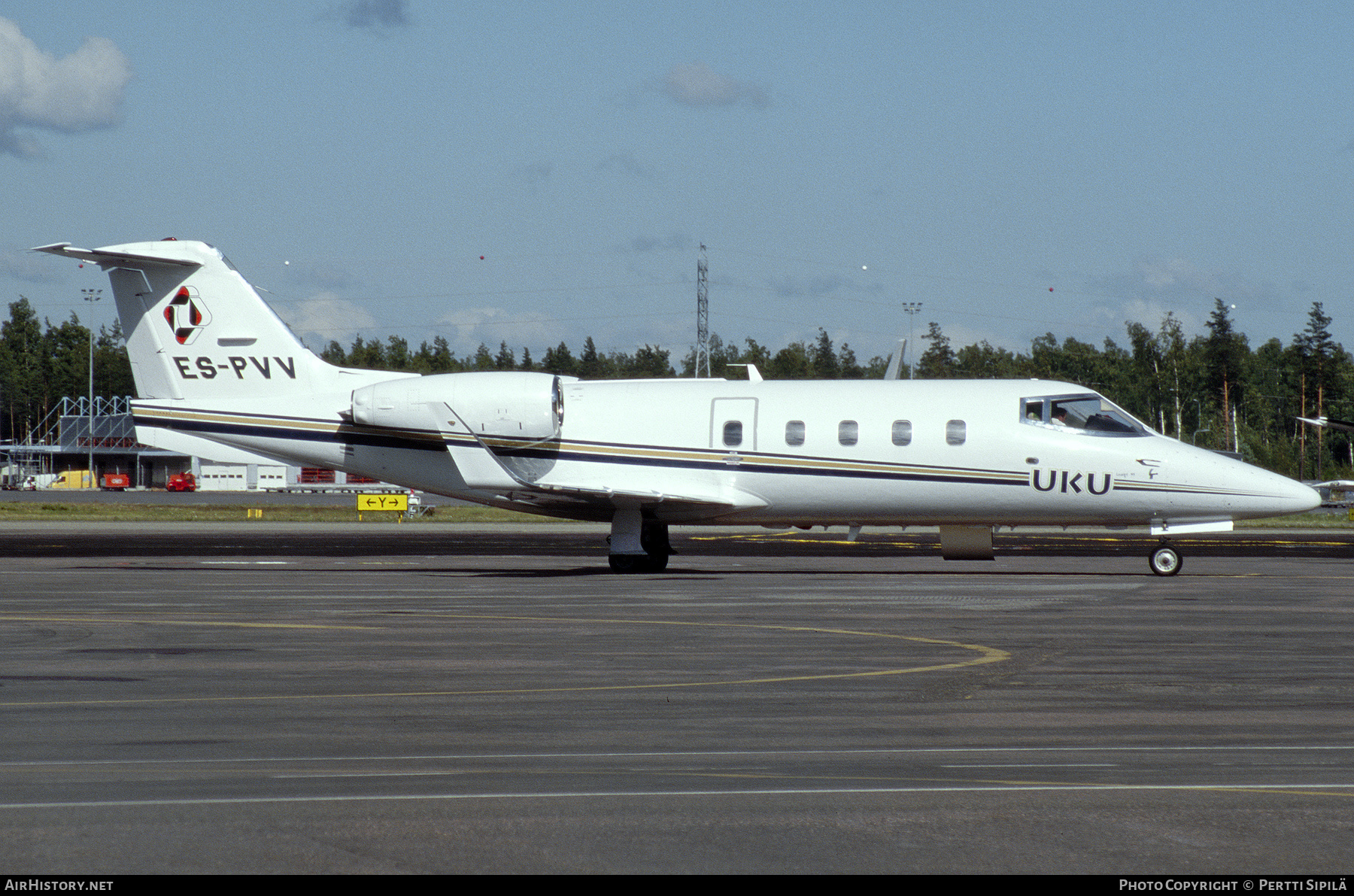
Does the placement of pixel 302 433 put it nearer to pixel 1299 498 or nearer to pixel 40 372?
pixel 1299 498

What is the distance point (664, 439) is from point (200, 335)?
9.19 metres

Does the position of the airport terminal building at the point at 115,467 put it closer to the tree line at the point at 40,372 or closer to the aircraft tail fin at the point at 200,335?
the tree line at the point at 40,372

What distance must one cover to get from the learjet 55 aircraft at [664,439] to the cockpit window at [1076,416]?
3 cm

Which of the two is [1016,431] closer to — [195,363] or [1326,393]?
[195,363]

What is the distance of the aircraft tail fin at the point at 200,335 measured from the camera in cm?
2612

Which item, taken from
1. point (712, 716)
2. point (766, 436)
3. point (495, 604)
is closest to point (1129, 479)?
point (766, 436)

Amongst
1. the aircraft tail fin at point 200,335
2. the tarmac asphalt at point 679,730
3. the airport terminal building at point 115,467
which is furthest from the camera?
the airport terminal building at point 115,467

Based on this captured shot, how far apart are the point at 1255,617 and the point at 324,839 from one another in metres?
13.7

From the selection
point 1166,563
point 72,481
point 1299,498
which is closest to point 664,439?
point 1166,563

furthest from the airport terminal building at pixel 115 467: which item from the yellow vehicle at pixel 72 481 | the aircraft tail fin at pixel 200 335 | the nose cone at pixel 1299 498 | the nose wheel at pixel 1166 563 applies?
the nose cone at pixel 1299 498

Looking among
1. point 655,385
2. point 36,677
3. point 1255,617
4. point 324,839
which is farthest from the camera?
point 655,385

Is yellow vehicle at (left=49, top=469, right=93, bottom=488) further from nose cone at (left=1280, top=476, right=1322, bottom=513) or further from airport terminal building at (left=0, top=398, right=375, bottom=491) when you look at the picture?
nose cone at (left=1280, top=476, right=1322, bottom=513)

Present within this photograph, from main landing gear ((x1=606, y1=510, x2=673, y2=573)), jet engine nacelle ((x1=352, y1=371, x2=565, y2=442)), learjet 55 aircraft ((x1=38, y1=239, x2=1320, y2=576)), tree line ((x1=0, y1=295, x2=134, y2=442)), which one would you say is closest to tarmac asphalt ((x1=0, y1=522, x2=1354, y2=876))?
learjet 55 aircraft ((x1=38, y1=239, x2=1320, y2=576))

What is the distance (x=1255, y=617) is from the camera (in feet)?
55.3
